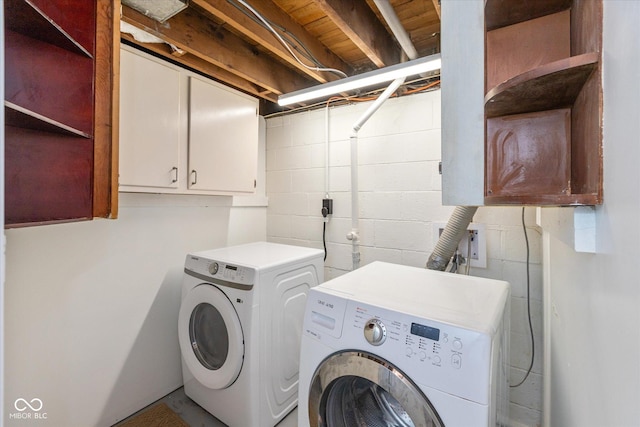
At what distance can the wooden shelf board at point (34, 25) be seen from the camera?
2.79 feet

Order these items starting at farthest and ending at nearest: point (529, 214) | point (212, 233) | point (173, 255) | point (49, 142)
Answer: point (212, 233), point (173, 255), point (529, 214), point (49, 142)

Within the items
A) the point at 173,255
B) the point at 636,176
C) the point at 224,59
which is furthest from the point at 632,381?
the point at 173,255

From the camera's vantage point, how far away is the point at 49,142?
3.74 feet

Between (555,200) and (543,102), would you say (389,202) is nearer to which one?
(543,102)

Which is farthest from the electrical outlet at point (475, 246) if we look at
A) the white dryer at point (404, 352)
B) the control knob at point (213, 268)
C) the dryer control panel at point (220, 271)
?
the control knob at point (213, 268)

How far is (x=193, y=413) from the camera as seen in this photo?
5.87 feet

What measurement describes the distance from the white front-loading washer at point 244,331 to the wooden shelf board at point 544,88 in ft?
4.17

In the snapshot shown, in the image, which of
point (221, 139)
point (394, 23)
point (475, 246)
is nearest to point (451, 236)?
point (475, 246)

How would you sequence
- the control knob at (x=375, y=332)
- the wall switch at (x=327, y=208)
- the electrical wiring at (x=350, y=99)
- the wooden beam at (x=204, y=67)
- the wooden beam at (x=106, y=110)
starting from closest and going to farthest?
1. the control knob at (x=375, y=332)
2. the wooden beam at (x=106, y=110)
3. the wooden beam at (x=204, y=67)
4. the electrical wiring at (x=350, y=99)
5. the wall switch at (x=327, y=208)

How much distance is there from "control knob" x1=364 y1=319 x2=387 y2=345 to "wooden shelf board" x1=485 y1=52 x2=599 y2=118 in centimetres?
77

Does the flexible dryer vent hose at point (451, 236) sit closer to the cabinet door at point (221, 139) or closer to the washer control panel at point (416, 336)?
the washer control panel at point (416, 336)

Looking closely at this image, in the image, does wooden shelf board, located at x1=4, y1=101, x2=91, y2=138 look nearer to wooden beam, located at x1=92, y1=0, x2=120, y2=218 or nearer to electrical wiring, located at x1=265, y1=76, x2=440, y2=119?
wooden beam, located at x1=92, y1=0, x2=120, y2=218

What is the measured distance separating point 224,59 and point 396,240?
164 centimetres

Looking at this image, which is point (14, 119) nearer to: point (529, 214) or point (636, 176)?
point (636, 176)
